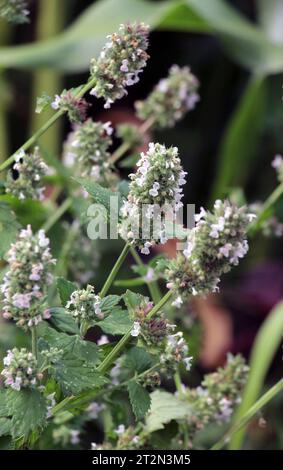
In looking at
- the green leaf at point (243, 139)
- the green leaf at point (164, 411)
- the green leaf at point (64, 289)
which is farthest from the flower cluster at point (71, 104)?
the green leaf at point (243, 139)

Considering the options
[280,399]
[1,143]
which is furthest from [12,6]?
[1,143]

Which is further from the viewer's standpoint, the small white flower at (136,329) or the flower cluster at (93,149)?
the flower cluster at (93,149)

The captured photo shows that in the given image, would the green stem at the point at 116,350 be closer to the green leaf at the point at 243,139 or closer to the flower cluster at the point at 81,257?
the flower cluster at the point at 81,257

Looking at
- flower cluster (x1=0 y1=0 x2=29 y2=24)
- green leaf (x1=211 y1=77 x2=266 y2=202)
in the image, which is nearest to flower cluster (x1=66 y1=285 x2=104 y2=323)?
flower cluster (x1=0 y1=0 x2=29 y2=24)

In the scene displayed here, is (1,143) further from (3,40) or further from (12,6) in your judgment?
(12,6)

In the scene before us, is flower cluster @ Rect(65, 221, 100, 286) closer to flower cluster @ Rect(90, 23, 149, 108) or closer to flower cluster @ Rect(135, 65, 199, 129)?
flower cluster @ Rect(135, 65, 199, 129)

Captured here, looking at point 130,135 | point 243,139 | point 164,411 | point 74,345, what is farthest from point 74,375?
point 243,139
